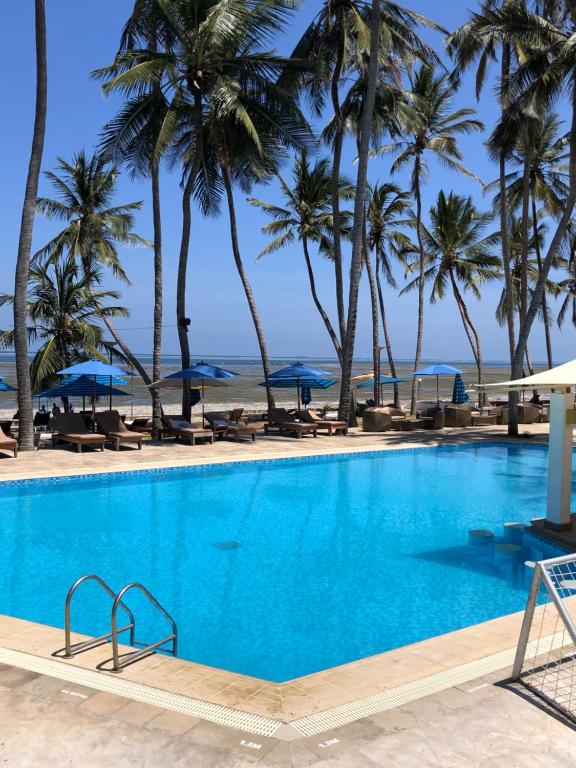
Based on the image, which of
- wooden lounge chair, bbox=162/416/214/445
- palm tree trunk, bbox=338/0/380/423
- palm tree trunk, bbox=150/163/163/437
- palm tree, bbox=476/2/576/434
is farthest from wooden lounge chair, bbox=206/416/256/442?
palm tree, bbox=476/2/576/434

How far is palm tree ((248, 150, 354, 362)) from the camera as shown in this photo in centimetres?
2745

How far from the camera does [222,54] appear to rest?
1838 centimetres

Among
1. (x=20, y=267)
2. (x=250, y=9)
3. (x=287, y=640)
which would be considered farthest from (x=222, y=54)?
(x=287, y=640)

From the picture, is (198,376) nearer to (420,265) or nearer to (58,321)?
(58,321)

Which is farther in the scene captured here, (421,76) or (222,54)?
(421,76)

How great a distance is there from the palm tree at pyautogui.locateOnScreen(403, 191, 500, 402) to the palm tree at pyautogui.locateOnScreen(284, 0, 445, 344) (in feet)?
29.8

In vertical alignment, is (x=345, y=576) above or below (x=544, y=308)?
below

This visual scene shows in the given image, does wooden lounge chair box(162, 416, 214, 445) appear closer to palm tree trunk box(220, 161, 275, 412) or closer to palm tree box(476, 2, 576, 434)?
palm tree trunk box(220, 161, 275, 412)

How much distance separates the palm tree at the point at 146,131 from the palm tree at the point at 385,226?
12.6 m

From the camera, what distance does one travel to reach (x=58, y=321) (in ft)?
70.2

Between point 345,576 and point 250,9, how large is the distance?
16252 millimetres

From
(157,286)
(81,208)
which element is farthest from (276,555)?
(81,208)

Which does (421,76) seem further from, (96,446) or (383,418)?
(96,446)

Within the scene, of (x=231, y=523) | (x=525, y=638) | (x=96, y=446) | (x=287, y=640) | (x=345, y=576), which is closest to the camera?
(x=525, y=638)
